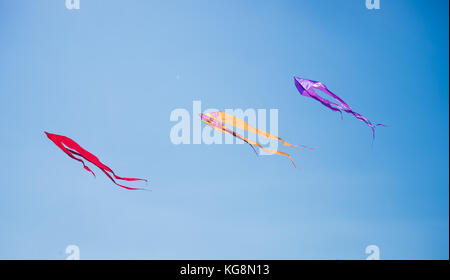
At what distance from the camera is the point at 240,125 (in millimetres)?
5246
